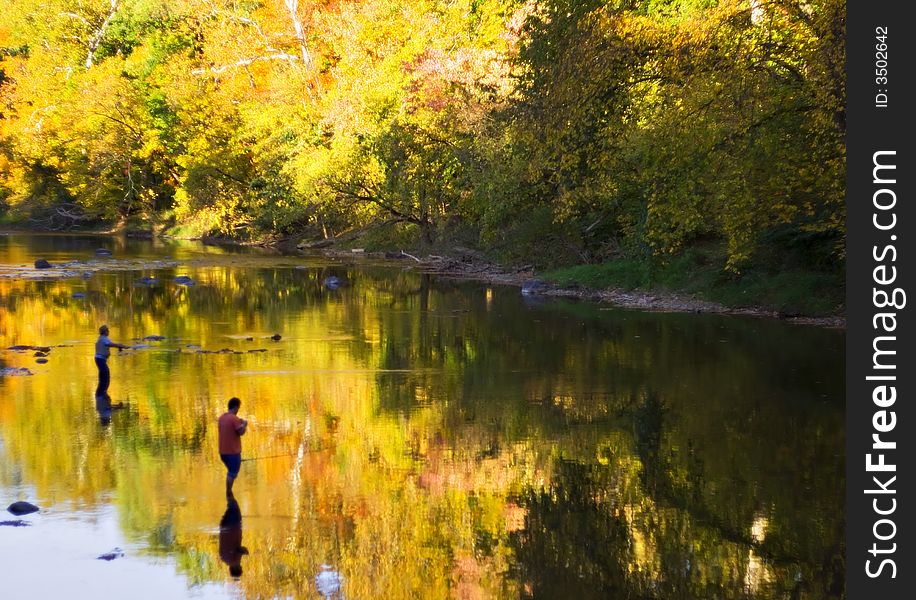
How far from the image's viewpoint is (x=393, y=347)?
90.2ft

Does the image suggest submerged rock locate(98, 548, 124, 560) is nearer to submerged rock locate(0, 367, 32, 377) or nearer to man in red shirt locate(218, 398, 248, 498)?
man in red shirt locate(218, 398, 248, 498)

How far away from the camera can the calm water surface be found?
11992mm

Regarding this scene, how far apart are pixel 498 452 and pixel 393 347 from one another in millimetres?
10753

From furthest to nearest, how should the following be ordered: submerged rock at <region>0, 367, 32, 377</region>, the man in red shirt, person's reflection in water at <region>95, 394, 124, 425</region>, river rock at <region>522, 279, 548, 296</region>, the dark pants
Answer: river rock at <region>522, 279, 548, 296</region>, submerged rock at <region>0, 367, 32, 377</region>, the dark pants, person's reflection in water at <region>95, 394, 124, 425</region>, the man in red shirt

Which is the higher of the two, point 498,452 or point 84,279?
point 84,279

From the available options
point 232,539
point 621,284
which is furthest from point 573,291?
point 232,539

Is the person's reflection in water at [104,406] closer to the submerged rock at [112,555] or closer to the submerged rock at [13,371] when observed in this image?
the submerged rock at [13,371]

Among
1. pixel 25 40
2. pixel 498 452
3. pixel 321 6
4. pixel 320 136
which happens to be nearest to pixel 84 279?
pixel 320 136

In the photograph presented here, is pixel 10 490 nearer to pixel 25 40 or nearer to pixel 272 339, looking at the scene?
pixel 272 339

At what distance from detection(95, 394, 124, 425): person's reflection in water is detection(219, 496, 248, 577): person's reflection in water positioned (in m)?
5.59

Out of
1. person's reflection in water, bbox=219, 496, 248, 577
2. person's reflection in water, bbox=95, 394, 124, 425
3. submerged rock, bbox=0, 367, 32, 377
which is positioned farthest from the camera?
submerged rock, bbox=0, 367, 32, 377

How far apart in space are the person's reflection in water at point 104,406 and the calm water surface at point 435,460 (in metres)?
0.24

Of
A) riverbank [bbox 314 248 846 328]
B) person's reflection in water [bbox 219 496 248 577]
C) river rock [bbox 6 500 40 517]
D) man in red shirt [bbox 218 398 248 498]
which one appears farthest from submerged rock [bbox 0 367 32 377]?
riverbank [bbox 314 248 846 328]

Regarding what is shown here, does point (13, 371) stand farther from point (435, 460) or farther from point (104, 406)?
point (435, 460)
